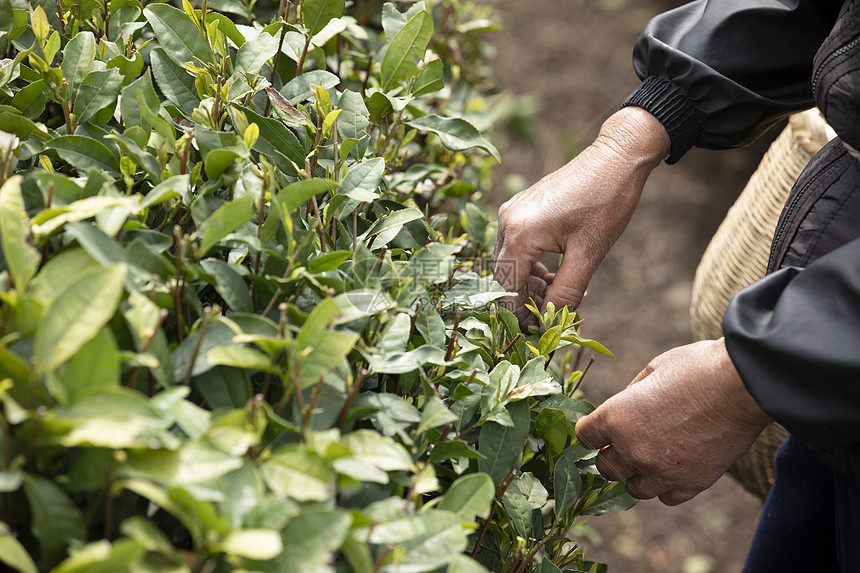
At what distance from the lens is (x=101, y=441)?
65 cm

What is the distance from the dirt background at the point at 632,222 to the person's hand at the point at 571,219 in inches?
60.8

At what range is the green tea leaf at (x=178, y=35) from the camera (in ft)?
3.64

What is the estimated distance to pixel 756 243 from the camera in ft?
A: 6.61

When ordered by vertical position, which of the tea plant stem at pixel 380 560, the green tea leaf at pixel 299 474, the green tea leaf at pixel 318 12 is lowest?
the tea plant stem at pixel 380 560

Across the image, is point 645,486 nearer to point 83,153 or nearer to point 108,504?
point 108,504

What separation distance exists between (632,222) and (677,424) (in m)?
2.88

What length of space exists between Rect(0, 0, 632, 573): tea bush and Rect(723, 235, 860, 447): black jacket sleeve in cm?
27

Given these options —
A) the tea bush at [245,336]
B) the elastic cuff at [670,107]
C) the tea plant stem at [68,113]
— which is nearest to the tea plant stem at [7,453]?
the tea bush at [245,336]

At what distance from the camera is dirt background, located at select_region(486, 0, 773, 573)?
2883 millimetres

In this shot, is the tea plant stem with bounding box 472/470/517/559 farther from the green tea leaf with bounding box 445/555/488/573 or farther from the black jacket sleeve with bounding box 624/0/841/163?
the black jacket sleeve with bounding box 624/0/841/163

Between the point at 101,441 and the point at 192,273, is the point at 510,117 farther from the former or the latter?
the point at 101,441

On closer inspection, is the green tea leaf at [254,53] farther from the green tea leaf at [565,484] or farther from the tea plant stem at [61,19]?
the green tea leaf at [565,484]

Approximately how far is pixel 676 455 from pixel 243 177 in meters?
0.78

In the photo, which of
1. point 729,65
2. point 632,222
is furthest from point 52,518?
point 632,222
